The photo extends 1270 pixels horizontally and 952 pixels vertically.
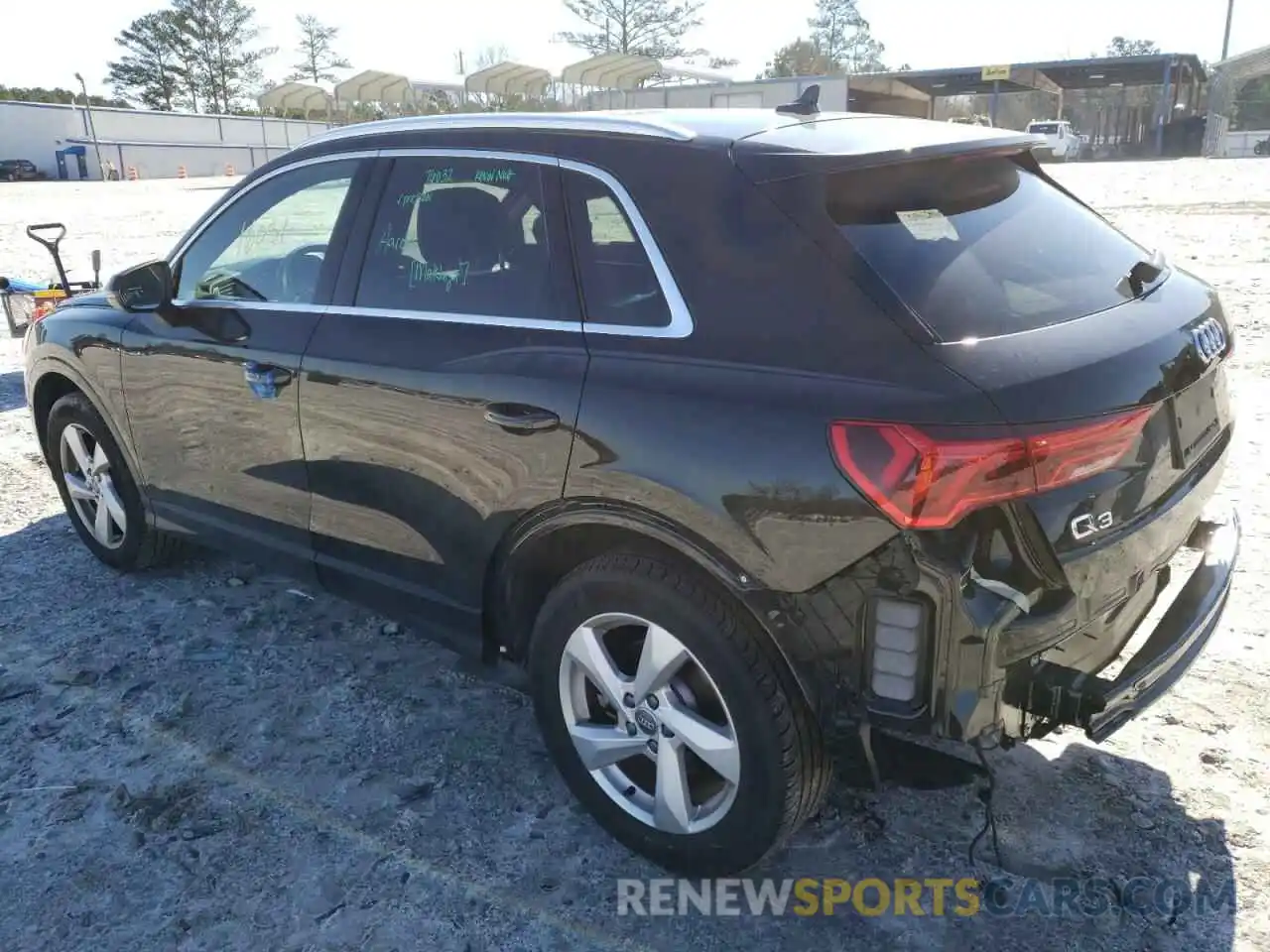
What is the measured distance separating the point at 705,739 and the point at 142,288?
272 centimetres

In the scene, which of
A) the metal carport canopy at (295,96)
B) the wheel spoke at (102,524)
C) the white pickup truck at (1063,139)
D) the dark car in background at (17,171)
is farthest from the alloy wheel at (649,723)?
the metal carport canopy at (295,96)

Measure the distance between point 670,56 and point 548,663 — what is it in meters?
62.1

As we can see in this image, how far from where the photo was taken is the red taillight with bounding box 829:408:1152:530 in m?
2.01

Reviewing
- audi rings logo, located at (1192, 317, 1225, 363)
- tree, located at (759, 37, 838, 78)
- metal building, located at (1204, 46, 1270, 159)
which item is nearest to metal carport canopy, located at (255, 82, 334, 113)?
tree, located at (759, 37, 838, 78)

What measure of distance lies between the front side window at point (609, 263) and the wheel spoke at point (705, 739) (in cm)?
96

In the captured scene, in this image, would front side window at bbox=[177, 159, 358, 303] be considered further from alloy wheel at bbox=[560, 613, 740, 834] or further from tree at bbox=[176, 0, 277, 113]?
tree at bbox=[176, 0, 277, 113]

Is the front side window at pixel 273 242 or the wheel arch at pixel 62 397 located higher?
the front side window at pixel 273 242

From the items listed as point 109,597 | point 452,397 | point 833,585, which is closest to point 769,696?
point 833,585

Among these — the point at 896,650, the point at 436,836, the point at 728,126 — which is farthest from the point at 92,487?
the point at 896,650

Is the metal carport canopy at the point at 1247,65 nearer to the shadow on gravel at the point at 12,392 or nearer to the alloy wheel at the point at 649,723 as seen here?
the shadow on gravel at the point at 12,392

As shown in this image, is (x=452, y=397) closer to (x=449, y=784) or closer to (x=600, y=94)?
(x=449, y=784)

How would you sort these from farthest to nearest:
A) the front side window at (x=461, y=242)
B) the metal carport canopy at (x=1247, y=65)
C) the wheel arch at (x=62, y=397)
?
the metal carport canopy at (x=1247, y=65), the wheel arch at (x=62, y=397), the front side window at (x=461, y=242)

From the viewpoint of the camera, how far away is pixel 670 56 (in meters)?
59.4

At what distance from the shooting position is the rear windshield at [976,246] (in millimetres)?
2270
